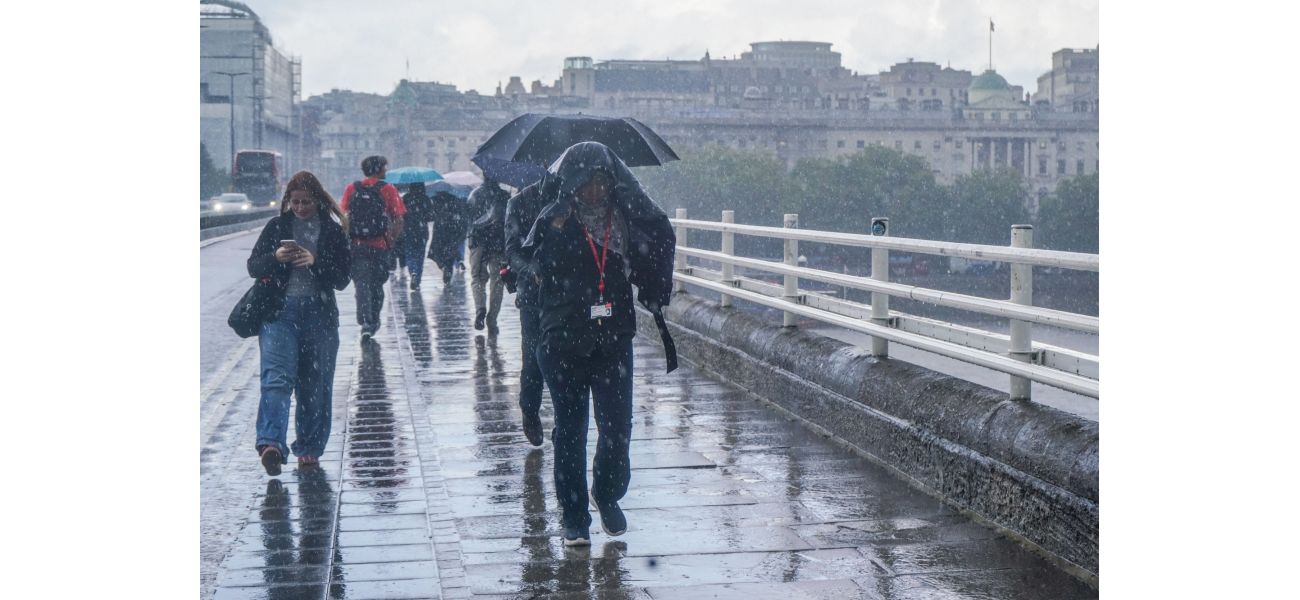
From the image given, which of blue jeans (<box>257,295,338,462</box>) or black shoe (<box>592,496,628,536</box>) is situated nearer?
black shoe (<box>592,496,628,536</box>)

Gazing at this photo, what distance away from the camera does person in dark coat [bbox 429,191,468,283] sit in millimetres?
18781

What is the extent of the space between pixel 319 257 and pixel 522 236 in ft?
5.06

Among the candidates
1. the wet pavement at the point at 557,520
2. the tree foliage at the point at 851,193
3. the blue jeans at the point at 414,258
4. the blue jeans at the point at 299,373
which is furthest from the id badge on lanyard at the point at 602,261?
the tree foliage at the point at 851,193

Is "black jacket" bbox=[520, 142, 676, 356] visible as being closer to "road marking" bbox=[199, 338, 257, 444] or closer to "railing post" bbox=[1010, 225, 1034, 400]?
"railing post" bbox=[1010, 225, 1034, 400]

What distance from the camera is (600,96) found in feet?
565

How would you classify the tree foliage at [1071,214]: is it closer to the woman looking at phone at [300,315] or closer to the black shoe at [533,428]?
the black shoe at [533,428]

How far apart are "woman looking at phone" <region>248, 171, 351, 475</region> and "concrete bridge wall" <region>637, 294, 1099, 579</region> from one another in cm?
260

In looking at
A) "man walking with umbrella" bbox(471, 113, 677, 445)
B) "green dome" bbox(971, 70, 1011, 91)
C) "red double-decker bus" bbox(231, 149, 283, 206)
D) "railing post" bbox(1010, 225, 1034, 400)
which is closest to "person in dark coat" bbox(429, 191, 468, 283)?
"man walking with umbrella" bbox(471, 113, 677, 445)

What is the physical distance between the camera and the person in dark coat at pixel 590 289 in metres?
5.75

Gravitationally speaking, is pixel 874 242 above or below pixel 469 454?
above

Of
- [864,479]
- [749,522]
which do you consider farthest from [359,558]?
[864,479]

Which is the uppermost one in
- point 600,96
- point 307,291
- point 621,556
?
point 600,96
